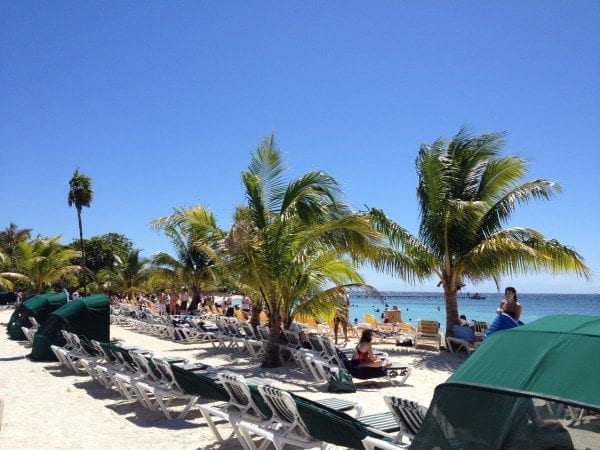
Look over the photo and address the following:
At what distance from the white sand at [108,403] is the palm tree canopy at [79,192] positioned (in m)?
14.6

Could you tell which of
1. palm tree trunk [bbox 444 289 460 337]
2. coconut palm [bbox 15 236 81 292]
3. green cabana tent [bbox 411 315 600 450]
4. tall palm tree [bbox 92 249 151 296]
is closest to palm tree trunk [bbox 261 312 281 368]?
palm tree trunk [bbox 444 289 460 337]

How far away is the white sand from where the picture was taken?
5.99 metres

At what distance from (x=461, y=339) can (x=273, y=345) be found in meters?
4.75

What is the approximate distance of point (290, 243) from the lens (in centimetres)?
1121

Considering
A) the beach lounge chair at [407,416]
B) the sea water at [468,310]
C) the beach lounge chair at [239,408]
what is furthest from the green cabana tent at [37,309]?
the beach lounge chair at [407,416]

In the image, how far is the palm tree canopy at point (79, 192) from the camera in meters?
26.7

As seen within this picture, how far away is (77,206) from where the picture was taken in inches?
1057

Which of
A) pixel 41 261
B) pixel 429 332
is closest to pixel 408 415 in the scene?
pixel 429 332

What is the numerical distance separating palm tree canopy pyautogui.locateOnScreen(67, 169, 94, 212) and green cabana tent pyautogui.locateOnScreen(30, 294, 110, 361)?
1574 centimetres

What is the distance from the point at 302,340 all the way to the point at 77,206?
63.5ft

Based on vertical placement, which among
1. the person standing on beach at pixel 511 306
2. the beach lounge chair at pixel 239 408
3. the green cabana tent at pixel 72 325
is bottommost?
the beach lounge chair at pixel 239 408

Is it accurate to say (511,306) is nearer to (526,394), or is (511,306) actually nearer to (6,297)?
(526,394)

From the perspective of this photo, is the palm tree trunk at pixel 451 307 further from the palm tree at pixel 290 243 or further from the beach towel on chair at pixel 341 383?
the beach towel on chair at pixel 341 383

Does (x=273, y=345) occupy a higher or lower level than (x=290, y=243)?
lower
